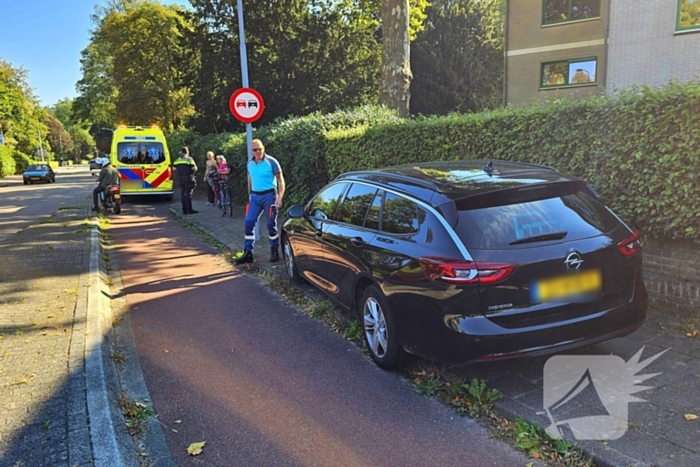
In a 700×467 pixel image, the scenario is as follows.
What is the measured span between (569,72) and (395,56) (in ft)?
32.0

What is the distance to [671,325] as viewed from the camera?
4.93 m

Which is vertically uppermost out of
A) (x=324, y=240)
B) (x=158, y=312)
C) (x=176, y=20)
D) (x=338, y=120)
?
(x=176, y=20)

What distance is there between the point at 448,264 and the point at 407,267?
438mm

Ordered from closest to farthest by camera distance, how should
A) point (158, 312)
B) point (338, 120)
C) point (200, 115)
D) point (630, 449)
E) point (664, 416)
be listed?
point (630, 449)
point (664, 416)
point (158, 312)
point (338, 120)
point (200, 115)

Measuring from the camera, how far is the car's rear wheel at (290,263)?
23.3 ft

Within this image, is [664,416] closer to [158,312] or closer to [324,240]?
[324,240]

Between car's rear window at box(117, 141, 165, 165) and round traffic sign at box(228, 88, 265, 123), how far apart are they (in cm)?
1052

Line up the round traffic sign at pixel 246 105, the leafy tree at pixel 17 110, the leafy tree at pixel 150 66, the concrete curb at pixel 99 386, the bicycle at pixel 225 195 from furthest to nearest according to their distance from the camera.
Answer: the leafy tree at pixel 17 110, the leafy tree at pixel 150 66, the bicycle at pixel 225 195, the round traffic sign at pixel 246 105, the concrete curb at pixel 99 386

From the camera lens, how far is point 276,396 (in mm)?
4074

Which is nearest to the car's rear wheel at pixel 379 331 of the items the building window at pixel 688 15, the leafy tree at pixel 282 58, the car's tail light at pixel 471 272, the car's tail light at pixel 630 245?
the car's tail light at pixel 471 272

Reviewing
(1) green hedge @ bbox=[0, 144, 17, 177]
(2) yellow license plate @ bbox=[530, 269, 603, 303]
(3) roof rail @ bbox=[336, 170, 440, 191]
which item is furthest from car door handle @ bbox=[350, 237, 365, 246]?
(1) green hedge @ bbox=[0, 144, 17, 177]

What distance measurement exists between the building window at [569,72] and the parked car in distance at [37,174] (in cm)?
3556

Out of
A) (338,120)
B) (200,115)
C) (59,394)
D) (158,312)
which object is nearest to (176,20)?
(200,115)

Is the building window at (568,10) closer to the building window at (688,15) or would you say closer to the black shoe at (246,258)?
the building window at (688,15)
